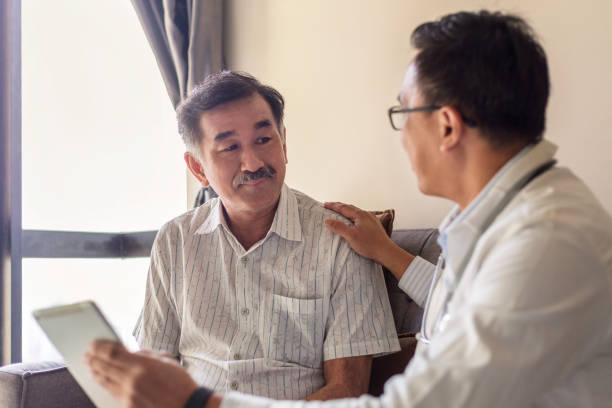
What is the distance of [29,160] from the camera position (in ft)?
10.8

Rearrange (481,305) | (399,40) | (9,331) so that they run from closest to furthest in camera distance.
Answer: (481,305), (399,40), (9,331)

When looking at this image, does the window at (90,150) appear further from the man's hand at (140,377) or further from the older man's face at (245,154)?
the man's hand at (140,377)

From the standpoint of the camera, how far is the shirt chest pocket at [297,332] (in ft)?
5.66

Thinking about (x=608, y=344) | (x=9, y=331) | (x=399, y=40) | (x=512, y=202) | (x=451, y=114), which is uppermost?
(x=399, y=40)

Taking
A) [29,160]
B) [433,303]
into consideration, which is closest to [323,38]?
[433,303]

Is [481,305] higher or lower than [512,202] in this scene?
lower

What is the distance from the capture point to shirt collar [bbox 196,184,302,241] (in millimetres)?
1820

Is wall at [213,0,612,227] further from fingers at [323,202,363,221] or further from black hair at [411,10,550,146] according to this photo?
black hair at [411,10,550,146]

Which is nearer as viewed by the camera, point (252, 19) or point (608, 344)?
A: point (608, 344)

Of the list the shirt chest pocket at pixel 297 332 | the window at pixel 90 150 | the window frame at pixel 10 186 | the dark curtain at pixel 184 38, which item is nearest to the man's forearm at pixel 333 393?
the shirt chest pocket at pixel 297 332

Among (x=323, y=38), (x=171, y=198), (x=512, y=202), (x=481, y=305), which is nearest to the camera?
(x=481, y=305)

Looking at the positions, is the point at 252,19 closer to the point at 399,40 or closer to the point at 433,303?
the point at 399,40

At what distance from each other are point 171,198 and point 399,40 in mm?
1887

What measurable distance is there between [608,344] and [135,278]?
3.16 metres
